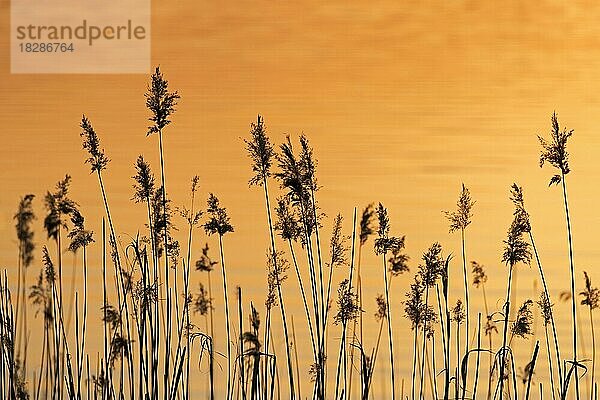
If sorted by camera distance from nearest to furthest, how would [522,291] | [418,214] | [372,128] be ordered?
[522,291] < [418,214] < [372,128]

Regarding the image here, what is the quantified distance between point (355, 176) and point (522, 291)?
79.1 inches

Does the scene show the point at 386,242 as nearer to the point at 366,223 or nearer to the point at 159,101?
the point at 366,223

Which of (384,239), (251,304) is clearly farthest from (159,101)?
(384,239)

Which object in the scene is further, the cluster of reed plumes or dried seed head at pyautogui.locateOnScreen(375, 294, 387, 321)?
dried seed head at pyautogui.locateOnScreen(375, 294, 387, 321)

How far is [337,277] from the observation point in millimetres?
3410

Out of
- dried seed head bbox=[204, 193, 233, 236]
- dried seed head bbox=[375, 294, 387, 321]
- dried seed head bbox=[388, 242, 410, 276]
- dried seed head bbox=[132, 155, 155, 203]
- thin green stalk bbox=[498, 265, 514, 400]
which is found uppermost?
dried seed head bbox=[132, 155, 155, 203]

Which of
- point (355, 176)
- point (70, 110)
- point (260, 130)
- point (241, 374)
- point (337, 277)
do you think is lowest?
point (241, 374)

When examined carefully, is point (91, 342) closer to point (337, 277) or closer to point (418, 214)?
point (337, 277)

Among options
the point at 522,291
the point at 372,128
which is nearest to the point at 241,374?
the point at 522,291

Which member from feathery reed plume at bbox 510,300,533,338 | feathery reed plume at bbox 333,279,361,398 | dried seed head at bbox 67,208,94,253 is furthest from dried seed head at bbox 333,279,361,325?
dried seed head at bbox 67,208,94,253

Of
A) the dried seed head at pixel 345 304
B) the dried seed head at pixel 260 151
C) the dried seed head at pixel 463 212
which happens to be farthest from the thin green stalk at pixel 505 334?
the dried seed head at pixel 260 151

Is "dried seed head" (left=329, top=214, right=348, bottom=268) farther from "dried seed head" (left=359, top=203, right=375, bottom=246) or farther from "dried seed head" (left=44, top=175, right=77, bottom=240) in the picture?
"dried seed head" (left=44, top=175, right=77, bottom=240)

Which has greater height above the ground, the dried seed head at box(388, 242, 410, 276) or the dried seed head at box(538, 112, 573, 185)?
the dried seed head at box(538, 112, 573, 185)

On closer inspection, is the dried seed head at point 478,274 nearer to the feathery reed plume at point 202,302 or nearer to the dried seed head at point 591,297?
the dried seed head at point 591,297
